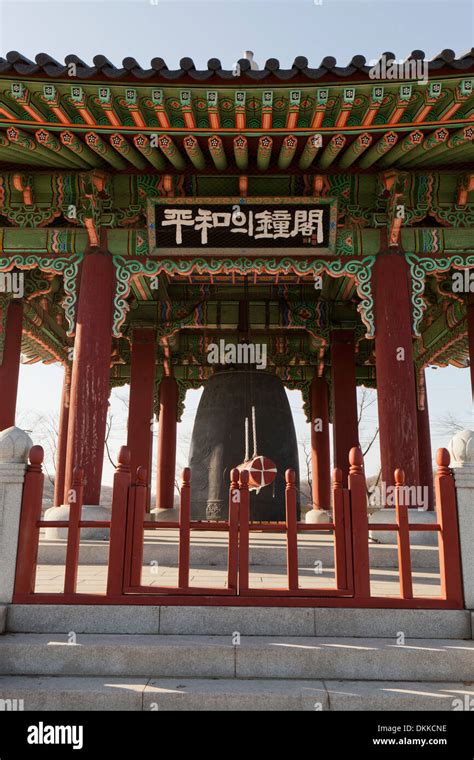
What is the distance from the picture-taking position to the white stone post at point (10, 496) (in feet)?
12.8

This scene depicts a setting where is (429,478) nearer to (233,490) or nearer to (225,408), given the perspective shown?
(225,408)

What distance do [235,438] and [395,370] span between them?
2.85 metres

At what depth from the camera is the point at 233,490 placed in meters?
4.15

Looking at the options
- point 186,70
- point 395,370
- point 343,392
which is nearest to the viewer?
point 186,70

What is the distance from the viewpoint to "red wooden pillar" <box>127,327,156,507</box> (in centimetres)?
976

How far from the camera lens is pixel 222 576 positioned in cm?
520

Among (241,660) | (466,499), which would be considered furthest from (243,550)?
(466,499)

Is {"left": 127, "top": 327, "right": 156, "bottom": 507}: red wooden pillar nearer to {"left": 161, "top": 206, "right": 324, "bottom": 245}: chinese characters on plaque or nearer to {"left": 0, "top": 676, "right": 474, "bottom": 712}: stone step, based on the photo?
{"left": 161, "top": 206, "right": 324, "bottom": 245}: chinese characters on plaque

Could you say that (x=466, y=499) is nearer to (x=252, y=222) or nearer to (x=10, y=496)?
(x=10, y=496)

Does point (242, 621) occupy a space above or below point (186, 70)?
below

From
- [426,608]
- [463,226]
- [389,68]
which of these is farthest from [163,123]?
[426,608]

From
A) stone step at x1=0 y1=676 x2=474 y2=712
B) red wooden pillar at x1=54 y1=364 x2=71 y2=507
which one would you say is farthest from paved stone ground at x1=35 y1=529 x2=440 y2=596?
red wooden pillar at x1=54 y1=364 x2=71 y2=507

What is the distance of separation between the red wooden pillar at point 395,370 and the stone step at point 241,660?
11.0 feet

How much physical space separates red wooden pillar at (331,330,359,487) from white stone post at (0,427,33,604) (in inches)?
278
